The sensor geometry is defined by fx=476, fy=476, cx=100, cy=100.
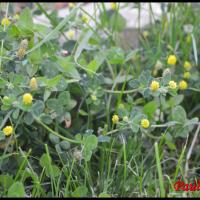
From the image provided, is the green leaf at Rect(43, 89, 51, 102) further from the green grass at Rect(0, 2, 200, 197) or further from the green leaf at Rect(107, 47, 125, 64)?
the green leaf at Rect(107, 47, 125, 64)

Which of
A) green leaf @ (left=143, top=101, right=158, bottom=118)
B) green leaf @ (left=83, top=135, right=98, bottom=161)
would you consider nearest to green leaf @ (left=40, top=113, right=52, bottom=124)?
green leaf @ (left=83, top=135, right=98, bottom=161)

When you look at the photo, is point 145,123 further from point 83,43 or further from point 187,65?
point 187,65

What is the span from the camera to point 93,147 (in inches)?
52.4

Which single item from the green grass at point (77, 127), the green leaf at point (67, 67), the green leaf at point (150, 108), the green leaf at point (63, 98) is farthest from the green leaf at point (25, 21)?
the green leaf at point (150, 108)

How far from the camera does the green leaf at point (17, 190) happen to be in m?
1.18

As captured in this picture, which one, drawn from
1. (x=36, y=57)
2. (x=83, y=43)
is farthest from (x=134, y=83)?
(x=36, y=57)

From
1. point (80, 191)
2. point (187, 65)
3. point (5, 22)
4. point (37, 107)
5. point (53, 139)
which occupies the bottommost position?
point (80, 191)

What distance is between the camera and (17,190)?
119 cm

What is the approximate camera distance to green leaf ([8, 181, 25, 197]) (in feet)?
3.89

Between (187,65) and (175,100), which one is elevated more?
(187,65)

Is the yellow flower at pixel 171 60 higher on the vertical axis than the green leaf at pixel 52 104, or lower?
higher

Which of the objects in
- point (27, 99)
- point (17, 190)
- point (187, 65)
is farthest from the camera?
point (187, 65)

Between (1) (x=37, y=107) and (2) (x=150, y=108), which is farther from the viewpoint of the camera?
(2) (x=150, y=108)

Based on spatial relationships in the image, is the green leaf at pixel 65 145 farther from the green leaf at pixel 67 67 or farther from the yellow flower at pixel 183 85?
the yellow flower at pixel 183 85
